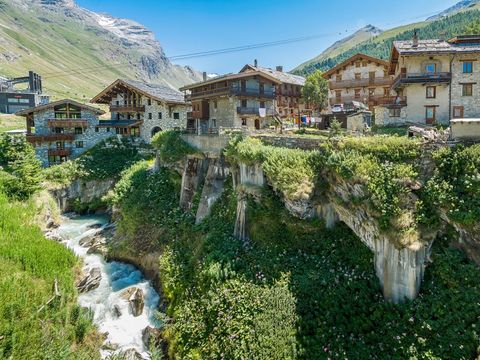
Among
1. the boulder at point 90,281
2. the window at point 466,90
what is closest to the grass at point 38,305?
the boulder at point 90,281

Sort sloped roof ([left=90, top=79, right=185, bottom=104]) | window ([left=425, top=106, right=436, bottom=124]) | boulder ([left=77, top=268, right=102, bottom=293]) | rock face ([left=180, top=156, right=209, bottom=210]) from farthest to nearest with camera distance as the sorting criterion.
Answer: sloped roof ([left=90, top=79, right=185, bottom=104]) < rock face ([left=180, top=156, right=209, bottom=210]) < window ([left=425, top=106, right=436, bottom=124]) < boulder ([left=77, top=268, right=102, bottom=293])

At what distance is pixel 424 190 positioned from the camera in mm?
17281

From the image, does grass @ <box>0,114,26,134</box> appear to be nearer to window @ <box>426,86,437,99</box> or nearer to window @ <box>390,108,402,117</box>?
window @ <box>390,108,402,117</box>

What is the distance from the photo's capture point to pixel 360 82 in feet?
155

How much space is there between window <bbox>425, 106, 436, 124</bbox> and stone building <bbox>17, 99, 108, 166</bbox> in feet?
147

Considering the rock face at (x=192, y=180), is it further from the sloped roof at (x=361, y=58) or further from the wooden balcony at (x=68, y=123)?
the sloped roof at (x=361, y=58)

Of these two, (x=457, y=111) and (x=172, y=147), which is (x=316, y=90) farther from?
(x=172, y=147)

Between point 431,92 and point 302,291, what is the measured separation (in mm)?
25548

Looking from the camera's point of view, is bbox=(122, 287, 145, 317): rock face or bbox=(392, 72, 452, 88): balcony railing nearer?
bbox=(122, 287, 145, 317): rock face

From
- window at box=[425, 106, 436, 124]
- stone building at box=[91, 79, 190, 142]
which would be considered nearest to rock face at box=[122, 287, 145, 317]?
window at box=[425, 106, 436, 124]

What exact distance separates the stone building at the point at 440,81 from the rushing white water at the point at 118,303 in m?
28.6

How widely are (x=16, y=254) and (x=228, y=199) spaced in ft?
53.3

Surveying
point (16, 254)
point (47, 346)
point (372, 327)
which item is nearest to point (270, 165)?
point (372, 327)

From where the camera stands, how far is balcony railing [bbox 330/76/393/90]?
152ft
